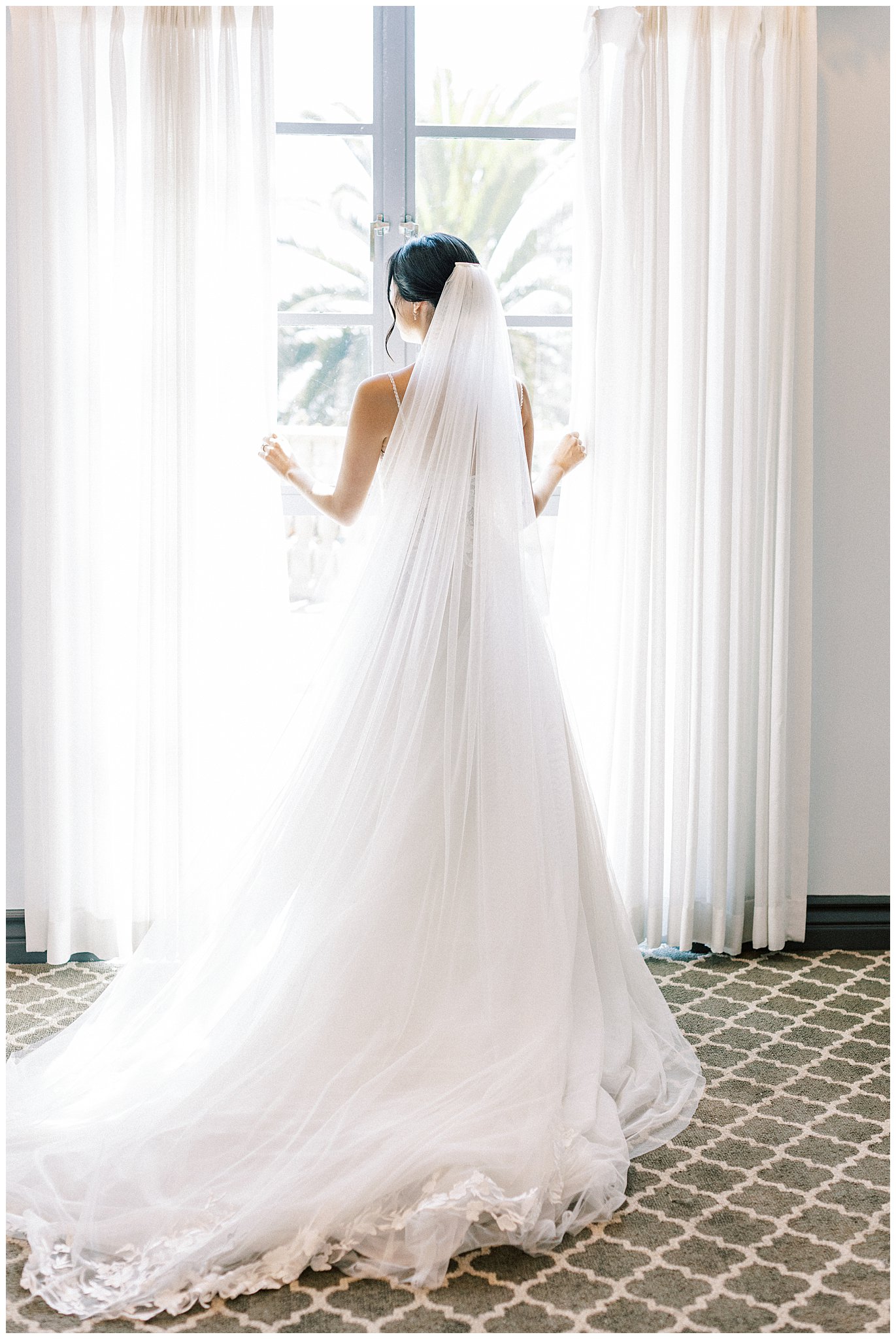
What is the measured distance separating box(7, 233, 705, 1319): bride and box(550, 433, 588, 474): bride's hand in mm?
541

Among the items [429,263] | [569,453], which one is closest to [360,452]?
[429,263]

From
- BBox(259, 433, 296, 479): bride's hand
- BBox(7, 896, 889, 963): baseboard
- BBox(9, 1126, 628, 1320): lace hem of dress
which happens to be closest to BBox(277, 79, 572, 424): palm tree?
BBox(259, 433, 296, 479): bride's hand

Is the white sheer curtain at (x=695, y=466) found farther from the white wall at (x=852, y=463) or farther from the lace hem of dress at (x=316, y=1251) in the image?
the lace hem of dress at (x=316, y=1251)

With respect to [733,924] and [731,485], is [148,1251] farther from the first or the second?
[731,485]

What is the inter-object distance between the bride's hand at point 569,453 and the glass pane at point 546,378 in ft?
0.64

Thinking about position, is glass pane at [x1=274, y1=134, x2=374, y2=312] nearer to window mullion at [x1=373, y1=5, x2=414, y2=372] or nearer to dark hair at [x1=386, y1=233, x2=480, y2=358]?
window mullion at [x1=373, y1=5, x2=414, y2=372]

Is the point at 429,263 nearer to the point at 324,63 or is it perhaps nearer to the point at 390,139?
Answer: the point at 390,139

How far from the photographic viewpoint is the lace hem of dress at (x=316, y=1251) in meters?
1.66

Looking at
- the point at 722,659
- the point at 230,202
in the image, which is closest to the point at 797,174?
the point at 722,659

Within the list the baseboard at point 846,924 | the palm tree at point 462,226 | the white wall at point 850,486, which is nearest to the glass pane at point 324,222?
the palm tree at point 462,226

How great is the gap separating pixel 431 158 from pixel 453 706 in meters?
1.72

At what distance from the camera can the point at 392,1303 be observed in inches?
66.4

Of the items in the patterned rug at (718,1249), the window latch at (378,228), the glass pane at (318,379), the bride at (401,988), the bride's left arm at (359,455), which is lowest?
the patterned rug at (718,1249)

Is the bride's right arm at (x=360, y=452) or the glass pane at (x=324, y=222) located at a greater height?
the glass pane at (x=324, y=222)
